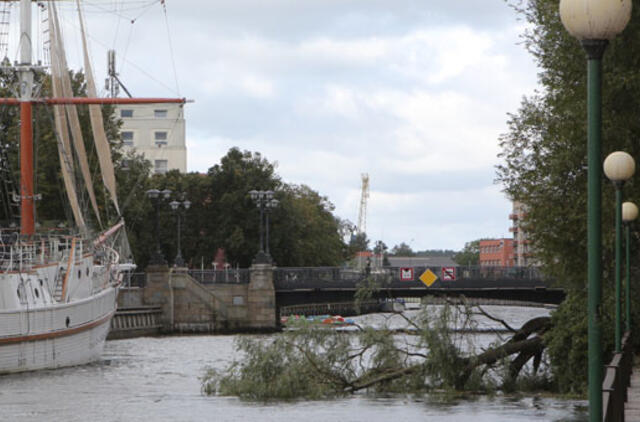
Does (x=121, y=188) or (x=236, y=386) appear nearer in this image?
(x=236, y=386)

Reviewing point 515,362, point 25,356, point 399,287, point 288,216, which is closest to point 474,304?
point 515,362

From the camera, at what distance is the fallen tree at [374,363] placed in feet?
84.5

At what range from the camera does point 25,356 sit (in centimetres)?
3975

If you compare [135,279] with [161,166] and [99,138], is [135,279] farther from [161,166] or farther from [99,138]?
[161,166]

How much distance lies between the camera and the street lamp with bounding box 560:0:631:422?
8.31 m

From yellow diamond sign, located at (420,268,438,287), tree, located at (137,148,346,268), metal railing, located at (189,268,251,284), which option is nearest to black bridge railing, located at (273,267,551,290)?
yellow diamond sign, located at (420,268,438,287)

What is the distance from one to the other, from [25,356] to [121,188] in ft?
123

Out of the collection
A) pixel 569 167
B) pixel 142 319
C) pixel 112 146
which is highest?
pixel 112 146

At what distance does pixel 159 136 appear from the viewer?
14362 cm

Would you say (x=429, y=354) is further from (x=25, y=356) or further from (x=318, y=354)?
(x=25, y=356)

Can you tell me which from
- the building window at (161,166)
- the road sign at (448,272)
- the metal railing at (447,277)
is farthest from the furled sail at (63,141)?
the building window at (161,166)

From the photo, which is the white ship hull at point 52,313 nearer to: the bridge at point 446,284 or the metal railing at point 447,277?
the metal railing at point 447,277

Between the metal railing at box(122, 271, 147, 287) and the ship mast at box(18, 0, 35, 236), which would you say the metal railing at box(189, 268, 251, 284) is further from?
the ship mast at box(18, 0, 35, 236)

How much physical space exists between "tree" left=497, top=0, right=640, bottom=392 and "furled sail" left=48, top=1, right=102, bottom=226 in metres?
29.6
